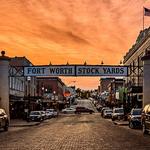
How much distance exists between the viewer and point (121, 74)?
5312 cm

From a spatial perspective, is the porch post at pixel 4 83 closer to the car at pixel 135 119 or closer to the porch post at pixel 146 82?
the porch post at pixel 146 82

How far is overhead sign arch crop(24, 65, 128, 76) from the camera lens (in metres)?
52.7

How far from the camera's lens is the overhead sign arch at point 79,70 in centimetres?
5269

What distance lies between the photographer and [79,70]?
173 ft

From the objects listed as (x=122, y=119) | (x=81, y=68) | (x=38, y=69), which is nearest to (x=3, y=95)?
(x=38, y=69)

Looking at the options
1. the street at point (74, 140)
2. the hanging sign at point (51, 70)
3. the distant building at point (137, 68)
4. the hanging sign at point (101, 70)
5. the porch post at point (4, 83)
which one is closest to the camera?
the street at point (74, 140)

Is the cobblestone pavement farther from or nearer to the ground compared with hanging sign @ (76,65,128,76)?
nearer to the ground

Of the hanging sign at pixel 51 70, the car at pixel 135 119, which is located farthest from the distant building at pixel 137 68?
the car at pixel 135 119

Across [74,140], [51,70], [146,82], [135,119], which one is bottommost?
[74,140]

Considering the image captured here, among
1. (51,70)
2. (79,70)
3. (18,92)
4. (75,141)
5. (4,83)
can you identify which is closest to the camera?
(75,141)

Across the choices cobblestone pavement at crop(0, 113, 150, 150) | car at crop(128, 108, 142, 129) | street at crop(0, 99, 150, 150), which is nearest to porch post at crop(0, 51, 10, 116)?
car at crop(128, 108, 142, 129)

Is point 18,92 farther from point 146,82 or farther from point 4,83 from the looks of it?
point 146,82

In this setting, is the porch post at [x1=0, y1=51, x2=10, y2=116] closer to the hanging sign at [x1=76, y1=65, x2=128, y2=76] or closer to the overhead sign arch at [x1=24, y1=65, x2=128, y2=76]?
the overhead sign arch at [x1=24, y1=65, x2=128, y2=76]

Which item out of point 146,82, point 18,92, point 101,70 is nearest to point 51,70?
point 101,70
